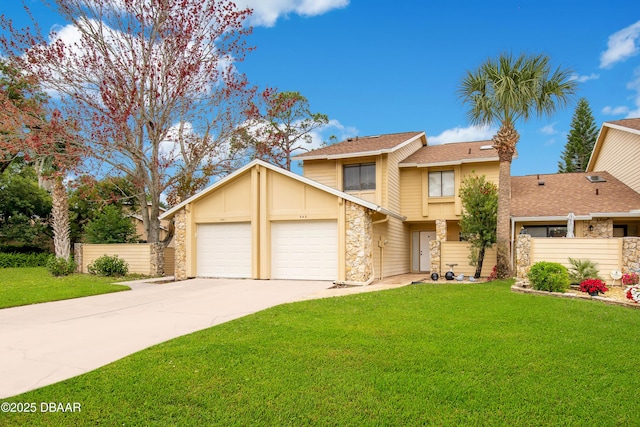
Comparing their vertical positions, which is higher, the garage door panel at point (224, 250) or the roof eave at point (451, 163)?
the roof eave at point (451, 163)

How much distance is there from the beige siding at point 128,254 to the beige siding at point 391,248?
9.81m

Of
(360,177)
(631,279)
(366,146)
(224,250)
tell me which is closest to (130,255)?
(224,250)

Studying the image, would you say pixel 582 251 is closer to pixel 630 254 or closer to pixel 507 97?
pixel 630 254

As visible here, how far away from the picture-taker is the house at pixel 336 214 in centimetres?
1502

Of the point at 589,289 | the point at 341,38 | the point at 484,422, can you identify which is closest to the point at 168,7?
the point at 341,38

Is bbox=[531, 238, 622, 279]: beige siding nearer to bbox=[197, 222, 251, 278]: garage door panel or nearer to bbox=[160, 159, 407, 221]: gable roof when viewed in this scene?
bbox=[160, 159, 407, 221]: gable roof

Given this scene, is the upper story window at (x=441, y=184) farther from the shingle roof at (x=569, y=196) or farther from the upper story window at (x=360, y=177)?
the upper story window at (x=360, y=177)

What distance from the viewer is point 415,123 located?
22875 millimetres

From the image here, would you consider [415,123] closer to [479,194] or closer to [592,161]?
[479,194]

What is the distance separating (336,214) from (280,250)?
2.54 meters

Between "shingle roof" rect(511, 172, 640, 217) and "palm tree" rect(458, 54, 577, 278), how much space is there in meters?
3.03

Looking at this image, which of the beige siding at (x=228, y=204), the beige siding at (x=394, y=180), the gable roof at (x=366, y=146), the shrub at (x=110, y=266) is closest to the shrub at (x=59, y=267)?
the shrub at (x=110, y=266)

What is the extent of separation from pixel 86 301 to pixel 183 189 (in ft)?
38.5

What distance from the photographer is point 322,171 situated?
19.3 metres
